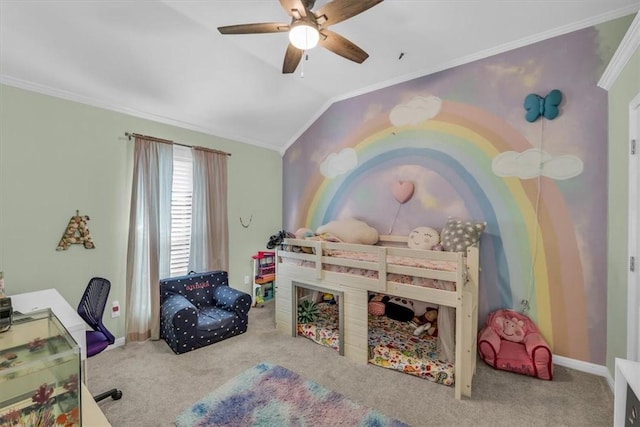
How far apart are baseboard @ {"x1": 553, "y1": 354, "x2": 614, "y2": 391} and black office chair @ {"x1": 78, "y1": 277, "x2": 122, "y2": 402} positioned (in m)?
3.80

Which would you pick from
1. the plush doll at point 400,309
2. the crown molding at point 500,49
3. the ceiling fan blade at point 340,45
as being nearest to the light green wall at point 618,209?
the crown molding at point 500,49

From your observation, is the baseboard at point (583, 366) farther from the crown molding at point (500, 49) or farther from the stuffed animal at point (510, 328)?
the crown molding at point (500, 49)

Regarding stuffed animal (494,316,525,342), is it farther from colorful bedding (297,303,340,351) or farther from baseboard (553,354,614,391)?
colorful bedding (297,303,340,351)

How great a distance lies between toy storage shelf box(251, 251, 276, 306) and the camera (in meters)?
4.23

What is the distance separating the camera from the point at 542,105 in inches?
104

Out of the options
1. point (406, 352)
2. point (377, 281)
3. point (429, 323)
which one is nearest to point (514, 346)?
point (429, 323)

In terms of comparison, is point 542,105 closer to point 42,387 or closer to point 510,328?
point 510,328

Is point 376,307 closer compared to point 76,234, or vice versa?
point 76,234

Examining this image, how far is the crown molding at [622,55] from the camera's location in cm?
182

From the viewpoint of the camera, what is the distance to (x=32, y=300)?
7.32ft

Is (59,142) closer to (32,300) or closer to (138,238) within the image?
(138,238)

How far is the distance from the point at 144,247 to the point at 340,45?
2864 millimetres

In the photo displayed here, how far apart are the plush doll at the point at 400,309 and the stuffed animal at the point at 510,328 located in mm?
840

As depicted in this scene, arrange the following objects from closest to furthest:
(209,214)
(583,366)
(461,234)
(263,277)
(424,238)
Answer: (583,366) → (461,234) → (424,238) → (209,214) → (263,277)
